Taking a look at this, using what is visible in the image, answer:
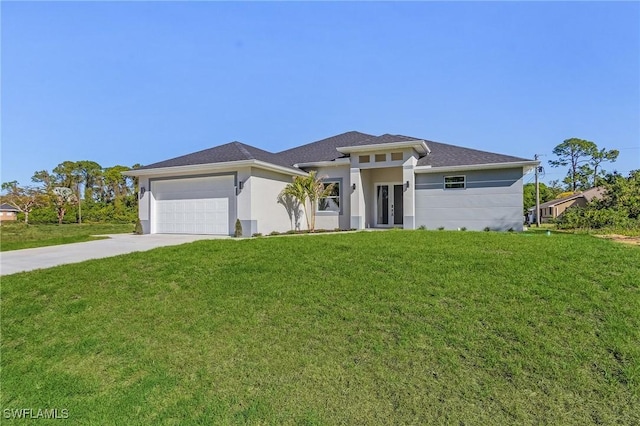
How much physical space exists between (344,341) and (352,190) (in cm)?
1246

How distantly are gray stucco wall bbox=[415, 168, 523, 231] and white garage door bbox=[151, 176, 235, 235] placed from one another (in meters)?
9.05

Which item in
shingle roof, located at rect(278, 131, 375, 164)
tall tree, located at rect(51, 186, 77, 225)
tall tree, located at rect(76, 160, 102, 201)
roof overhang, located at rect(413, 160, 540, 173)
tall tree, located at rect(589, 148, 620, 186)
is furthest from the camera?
tall tree, located at rect(589, 148, 620, 186)

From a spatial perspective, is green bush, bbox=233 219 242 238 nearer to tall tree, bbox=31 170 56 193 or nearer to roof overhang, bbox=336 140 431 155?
roof overhang, bbox=336 140 431 155

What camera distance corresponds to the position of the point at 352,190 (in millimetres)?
16219

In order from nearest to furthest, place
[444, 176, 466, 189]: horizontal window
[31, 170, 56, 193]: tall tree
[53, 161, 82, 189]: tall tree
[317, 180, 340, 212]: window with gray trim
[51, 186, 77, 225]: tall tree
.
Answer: [444, 176, 466, 189]: horizontal window
[317, 180, 340, 212]: window with gray trim
[51, 186, 77, 225]: tall tree
[31, 170, 56, 193]: tall tree
[53, 161, 82, 189]: tall tree

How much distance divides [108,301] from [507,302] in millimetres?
6442

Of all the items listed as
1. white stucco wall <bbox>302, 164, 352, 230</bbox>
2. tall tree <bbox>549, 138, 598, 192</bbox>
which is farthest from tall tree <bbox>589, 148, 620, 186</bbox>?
white stucco wall <bbox>302, 164, 352, 230</bbox>

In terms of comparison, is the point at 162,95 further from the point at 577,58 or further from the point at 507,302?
the point at 577,58

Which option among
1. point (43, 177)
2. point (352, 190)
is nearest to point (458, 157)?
point (352, 190)

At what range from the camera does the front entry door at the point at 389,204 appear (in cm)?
1730

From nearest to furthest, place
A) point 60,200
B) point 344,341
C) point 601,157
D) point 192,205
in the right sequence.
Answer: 1. point 344,341
2. point 192,205
3. point 60,200
4. point 601,157

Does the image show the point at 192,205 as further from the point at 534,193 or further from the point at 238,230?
the point at 534,193

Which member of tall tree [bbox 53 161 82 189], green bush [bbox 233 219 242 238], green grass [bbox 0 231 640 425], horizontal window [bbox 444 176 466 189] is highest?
tall tree [bbox 53 161 82 189]

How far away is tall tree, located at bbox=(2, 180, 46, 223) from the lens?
32.1 metres
